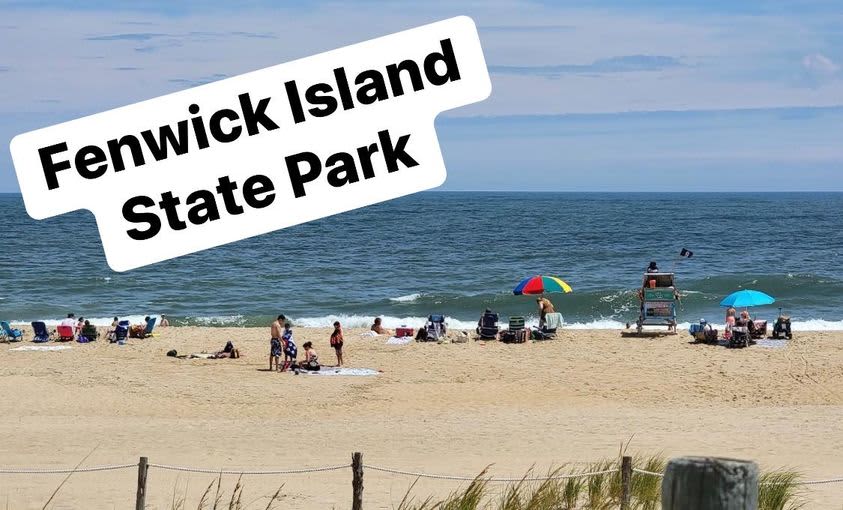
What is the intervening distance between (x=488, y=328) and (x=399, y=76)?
487 inches

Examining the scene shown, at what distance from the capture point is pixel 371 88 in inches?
445

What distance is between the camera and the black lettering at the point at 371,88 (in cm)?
1122

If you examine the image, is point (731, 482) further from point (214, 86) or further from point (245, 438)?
point (245, 438)

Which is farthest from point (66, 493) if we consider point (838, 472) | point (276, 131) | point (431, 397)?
point (838, 472)

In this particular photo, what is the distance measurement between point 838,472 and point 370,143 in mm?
6947

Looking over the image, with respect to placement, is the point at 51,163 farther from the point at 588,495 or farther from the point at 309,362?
the point at 309,362

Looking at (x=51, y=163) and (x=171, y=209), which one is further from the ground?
(x=51, y=163)

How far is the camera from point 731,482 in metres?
2.12

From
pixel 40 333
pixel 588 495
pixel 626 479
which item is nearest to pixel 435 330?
pixel 40 333

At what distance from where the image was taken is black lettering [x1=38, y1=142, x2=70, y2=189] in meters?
11.0

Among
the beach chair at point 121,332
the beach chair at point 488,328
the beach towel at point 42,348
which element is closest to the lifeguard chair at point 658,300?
the beach chair at point 488,328

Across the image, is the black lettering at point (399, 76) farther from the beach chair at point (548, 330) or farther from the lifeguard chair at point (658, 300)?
the lifeguard chair at point (658, 300)

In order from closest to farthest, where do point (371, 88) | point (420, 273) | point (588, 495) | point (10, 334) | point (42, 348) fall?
point (588, 495) → point (371, 88) → point (42, 348) → point (10, 334) → point (420, 273)

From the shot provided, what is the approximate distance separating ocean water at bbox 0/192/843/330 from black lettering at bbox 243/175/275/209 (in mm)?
17909
